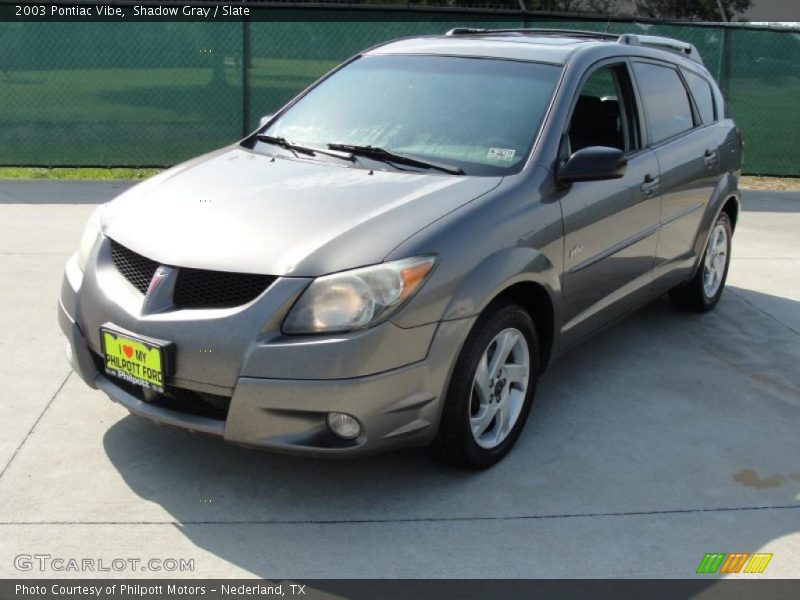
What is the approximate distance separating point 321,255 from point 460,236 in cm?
57

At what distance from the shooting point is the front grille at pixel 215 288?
3650 mm

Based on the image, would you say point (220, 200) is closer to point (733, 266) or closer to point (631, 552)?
point (631, 552)

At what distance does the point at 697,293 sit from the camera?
644cm

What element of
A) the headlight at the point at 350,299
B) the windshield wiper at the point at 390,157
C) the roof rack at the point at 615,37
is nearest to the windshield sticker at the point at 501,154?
the windshield wiper at the point at 390,157

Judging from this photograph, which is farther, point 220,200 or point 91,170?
point 91,170

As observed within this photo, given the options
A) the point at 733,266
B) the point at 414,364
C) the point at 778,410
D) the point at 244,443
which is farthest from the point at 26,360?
the point at 733,266

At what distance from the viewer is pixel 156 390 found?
376 cm

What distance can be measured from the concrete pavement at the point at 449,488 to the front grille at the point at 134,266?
78 cm

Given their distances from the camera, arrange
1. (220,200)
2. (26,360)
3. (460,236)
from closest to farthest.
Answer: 1. (460,236)
2. (220,200)
3. (26,360)

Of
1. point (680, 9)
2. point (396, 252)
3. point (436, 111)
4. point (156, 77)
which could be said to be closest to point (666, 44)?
point (436, 111)

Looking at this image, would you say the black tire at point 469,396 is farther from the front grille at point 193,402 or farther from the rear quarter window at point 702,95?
the rear quarter window at point 702,95

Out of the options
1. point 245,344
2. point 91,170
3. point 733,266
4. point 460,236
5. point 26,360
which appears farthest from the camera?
point 91,170

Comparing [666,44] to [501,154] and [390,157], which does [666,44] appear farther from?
[390,157]

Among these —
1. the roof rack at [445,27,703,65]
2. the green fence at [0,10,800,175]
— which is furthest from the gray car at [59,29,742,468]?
the green fence at [0,10,800,175]
